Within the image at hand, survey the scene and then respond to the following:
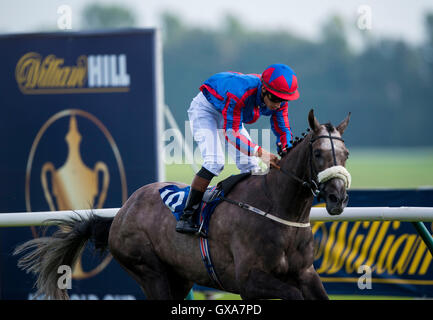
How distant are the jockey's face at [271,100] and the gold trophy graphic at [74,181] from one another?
2572 millimetres

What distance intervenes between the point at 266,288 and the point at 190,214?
73cm

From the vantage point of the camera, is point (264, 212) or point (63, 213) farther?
point (63, 213)

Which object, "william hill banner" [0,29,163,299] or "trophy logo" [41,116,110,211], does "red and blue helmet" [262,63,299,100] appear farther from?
"trophy logo" [41,116,110,211]

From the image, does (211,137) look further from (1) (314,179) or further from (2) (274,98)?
(1) (314,179)

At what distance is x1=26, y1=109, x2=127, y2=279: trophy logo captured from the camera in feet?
19.5

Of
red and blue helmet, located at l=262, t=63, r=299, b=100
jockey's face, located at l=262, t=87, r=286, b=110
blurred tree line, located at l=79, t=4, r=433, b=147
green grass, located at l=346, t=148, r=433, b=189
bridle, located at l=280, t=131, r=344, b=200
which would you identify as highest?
red and blue helmet, located at l=262, t=63, r=299, b=100

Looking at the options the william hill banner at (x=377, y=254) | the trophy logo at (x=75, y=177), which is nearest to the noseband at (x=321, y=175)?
the william hill banner at (x=377, y=254)

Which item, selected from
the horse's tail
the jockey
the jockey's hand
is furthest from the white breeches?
the horse's tail

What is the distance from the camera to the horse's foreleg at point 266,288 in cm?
346

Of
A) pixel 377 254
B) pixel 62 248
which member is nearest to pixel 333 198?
pixel 62 248
